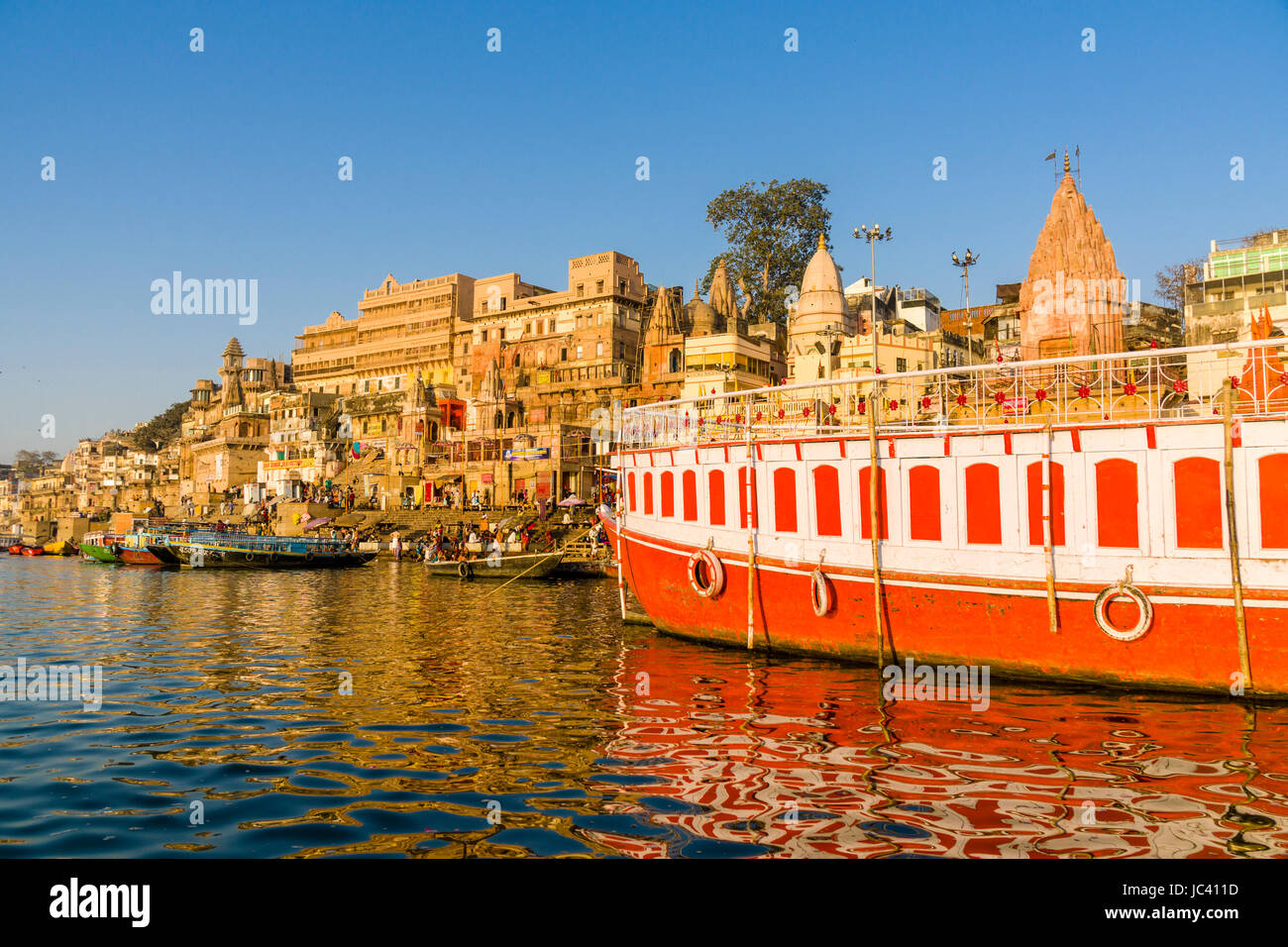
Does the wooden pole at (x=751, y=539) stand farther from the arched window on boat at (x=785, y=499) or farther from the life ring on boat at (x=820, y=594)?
the life ring on boat at (x=820, y=594)

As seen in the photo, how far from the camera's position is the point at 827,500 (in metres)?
18.5

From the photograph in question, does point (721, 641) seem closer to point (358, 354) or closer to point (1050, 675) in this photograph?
point (1050, 675)

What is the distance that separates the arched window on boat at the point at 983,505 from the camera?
16281 millimetres

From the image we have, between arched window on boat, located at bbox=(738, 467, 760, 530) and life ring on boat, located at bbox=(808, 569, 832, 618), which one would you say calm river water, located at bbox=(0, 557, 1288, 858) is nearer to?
life ring on boat, located at bbox=(808, 569, 832, 618)

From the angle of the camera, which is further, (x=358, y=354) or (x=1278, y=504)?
(x=358, y=354)

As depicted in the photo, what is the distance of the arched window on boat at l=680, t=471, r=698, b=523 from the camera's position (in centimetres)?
2162

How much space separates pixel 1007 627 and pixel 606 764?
8.81m

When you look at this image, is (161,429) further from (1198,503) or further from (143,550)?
(1198,503)

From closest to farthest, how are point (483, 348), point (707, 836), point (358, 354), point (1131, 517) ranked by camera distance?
point (707, 836)
point (1131, 517)
point (483, 348)
point (358, 354)

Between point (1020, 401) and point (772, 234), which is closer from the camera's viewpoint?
point (1020, 401)

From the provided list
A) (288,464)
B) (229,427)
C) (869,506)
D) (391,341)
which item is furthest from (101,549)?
(869,506)
